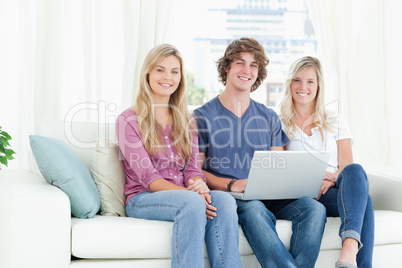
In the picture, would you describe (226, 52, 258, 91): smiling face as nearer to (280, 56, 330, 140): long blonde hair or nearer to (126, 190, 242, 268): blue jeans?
(280, 56, 330, 140): long blonde hair

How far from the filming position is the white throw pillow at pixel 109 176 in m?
2.02

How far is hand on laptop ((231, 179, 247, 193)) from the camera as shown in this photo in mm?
2051

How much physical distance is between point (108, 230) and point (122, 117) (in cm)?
53

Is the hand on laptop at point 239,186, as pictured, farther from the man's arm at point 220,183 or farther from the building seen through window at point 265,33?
the building seen through window at point 265,33

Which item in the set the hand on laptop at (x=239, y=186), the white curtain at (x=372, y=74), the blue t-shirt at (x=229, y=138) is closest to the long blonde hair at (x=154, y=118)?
the blue t-shirt at (x=229, y=138)

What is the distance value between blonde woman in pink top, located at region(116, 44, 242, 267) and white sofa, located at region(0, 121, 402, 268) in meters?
0.11

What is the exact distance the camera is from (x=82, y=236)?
176 cm

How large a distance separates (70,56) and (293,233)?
2.16m

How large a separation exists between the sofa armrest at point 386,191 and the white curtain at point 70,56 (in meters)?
1.76

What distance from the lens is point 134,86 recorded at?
3336mm

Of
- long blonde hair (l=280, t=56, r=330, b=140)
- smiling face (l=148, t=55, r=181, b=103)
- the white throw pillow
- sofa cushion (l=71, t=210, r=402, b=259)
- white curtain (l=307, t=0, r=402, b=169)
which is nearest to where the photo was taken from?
sofa cushion (l=71, t=210, r=402, b=259)

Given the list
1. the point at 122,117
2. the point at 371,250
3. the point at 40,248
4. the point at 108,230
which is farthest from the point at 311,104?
the point at 40,248

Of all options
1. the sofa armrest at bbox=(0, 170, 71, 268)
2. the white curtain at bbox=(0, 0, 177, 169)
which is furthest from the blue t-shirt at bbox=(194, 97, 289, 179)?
the white curtain at bbox=(0, 0, 177, 169)

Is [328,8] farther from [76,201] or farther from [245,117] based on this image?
[76,201]
